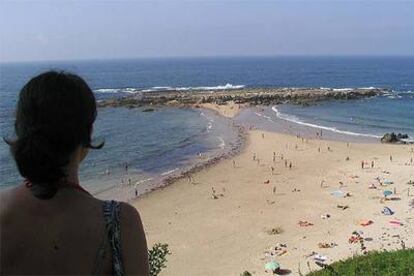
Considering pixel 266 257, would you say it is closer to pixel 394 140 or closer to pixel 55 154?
pixel 55 154

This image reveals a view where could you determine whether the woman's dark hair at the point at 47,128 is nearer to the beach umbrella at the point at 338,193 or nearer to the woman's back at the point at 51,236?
the woman's back at the point at 51,236

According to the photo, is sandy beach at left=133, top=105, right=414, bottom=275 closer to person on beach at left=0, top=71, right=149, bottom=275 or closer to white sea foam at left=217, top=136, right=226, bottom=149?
white sea foam at left=217, top=136, right=226, bottom=149

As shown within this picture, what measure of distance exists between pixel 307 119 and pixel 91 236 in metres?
53.3

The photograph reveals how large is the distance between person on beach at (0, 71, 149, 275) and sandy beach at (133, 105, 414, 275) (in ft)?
38.2

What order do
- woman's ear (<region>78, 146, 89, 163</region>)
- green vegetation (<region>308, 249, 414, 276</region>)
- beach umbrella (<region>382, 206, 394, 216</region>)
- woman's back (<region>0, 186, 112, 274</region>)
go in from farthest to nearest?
1. beach umbrella (<region>382, 206, 394, 216</region>)
2. green vegetation (<region>308, 249, 414, 276</region>)
3. woman's ear (<region>78, 146, 89, 163</region>)
4. woman's back (<region>0, 186, 112, 274</region>)

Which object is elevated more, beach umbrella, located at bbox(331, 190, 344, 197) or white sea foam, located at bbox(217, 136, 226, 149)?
beach umbrella, located at bbox(331, 190, 344, 197)

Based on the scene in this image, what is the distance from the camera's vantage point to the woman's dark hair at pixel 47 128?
5.68 ft

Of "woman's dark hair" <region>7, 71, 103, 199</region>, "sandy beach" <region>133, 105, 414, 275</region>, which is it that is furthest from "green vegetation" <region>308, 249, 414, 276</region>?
"woman's dark hair" <region>7, 71, 103, 199</region>

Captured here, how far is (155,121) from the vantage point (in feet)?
180

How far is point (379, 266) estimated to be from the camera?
888 centimetres

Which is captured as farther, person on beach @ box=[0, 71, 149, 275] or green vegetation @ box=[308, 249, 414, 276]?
green vegetation @ box=[308, 249, 414, 276]

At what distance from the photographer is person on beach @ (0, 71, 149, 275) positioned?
167cm

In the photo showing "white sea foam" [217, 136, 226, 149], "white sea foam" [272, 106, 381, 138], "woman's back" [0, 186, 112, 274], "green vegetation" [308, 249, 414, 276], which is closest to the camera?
"woman's back" [0, 186, 112, 274]

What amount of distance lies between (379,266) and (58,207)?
817cm
